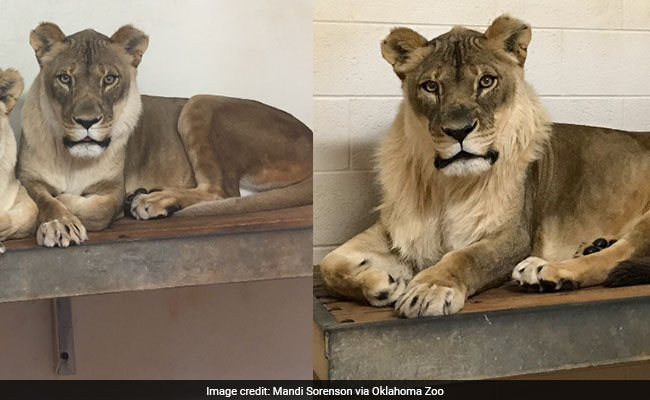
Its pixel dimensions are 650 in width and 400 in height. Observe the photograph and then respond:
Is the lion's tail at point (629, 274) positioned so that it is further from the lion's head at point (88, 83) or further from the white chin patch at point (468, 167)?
the lion's head at point (88, 83)

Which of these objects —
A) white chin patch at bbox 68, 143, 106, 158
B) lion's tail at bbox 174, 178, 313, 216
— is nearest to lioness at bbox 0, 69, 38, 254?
white chin patch at bbox 68, 143, 106, 158

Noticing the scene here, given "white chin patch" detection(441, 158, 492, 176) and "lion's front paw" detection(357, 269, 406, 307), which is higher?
"white chin patch" detection(441, 158, 492, 176)

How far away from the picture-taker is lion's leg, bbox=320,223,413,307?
4.44ft

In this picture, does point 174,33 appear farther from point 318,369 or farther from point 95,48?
point 318,369

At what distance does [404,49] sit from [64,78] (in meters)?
0.71

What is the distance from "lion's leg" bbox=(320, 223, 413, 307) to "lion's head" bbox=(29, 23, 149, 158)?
52 cm

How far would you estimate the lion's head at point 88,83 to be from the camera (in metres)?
1.37

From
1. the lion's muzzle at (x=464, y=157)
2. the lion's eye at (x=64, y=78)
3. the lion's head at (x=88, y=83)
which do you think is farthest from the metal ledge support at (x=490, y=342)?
the lion's eye at (x=64, y=78)

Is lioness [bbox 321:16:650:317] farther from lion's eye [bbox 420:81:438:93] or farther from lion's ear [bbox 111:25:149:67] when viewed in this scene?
lion's ear [bbox 111:25:149:67]

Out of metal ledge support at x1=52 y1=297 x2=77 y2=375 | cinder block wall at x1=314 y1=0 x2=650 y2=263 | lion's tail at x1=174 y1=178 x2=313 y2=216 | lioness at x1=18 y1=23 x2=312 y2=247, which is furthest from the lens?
cinder block wall at x1=314 y1=0 x2=650 y2=263

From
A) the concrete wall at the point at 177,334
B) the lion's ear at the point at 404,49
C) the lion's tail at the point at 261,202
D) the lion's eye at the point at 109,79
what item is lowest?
the concrete wall at the point at 177,334

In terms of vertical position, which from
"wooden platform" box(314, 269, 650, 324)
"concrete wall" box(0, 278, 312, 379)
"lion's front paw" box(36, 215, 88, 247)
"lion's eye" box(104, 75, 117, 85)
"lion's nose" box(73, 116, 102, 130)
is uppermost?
"lion's eye" box(104, 75, 117, 85)

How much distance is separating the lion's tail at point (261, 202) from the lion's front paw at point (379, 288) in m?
0.27

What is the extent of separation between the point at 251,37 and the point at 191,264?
0.51m
